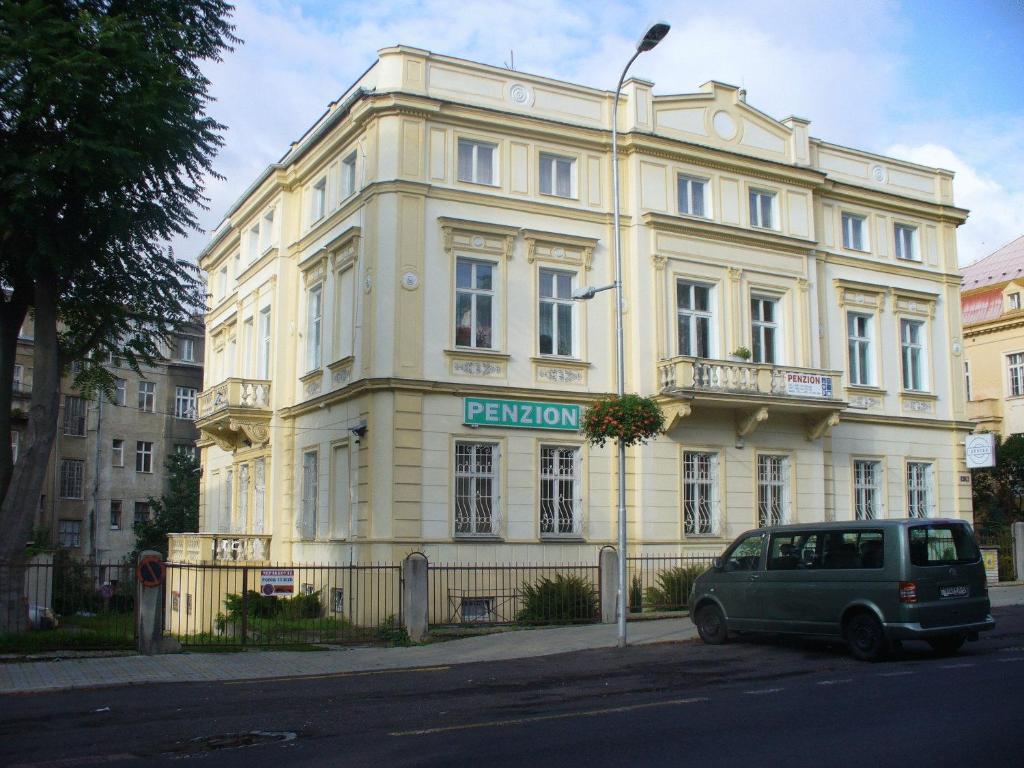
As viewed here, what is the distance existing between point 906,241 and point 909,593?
2054cm

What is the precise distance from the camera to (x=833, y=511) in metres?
28.9

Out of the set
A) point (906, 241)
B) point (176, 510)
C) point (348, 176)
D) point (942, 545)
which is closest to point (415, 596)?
point (942, 545)

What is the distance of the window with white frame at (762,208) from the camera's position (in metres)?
28.7

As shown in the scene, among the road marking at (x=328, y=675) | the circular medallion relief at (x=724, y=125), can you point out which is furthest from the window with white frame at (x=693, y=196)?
the road marking at (x=328, y=675)

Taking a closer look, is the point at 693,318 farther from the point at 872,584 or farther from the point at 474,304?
the point at 872,584

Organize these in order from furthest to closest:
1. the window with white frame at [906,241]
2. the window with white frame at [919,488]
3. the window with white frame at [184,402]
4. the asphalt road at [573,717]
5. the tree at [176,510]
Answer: the window with white frame at [184,402], the tree at [176,510], the window with white frame at [906,241], the window with white frame at [919,488], the asphalt road at [573,717]

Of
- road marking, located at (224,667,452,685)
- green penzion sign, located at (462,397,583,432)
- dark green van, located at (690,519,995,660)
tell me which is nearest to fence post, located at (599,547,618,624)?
green penzion sign, located at (462,397,583,432)

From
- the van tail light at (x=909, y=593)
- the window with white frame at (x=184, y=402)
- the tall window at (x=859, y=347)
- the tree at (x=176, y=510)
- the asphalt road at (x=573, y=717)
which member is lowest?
the asphalt road at (x=573, y=717)

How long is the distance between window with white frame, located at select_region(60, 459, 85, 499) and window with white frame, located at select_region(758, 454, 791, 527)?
3538cm

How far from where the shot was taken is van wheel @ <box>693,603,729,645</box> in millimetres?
17406

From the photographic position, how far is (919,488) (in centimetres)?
3109

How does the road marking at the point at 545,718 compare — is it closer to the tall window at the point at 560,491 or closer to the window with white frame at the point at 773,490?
the tall window at the point at 560,491

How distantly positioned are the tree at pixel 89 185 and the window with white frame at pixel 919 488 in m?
20.9

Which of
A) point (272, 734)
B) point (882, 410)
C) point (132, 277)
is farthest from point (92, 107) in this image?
point (882, 410)
